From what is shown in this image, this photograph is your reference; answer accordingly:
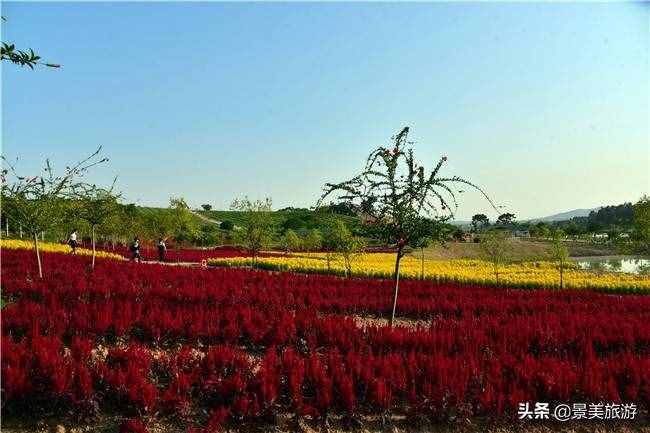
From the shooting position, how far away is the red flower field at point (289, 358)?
434 cm

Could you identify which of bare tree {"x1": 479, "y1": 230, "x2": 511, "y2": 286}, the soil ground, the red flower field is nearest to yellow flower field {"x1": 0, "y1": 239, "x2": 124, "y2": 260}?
the red flower field

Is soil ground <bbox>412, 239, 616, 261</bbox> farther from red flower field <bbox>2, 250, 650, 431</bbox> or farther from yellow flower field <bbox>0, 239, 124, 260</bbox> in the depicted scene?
red flower field <bbox>2, 250, 650, 431</bbox>

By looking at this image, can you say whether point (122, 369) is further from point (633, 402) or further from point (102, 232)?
point (102, 232)

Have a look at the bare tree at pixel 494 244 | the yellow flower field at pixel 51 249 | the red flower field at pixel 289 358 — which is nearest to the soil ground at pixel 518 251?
the bare tree at pixel 494 244

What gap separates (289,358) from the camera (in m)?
4.91

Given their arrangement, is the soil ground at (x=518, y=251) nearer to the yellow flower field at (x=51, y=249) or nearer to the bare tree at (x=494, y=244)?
the bare tree at (x=494, y=244)

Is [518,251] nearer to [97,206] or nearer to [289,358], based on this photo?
[97,206]

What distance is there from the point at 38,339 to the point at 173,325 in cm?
194

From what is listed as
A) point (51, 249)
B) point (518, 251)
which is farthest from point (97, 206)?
point (518, 251)

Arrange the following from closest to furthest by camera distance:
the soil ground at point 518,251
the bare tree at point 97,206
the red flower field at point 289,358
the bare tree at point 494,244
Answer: the red flower field at point 289,358
the bare tree at point 97,206
the bare tree at point 494,244
the soil ground at point 518,251

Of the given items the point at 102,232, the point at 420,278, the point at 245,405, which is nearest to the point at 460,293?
the point at 420,278

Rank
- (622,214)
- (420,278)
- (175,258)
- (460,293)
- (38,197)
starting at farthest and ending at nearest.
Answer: (622,214) < (175,258) < (420,278) < (460,293) < (38,197)

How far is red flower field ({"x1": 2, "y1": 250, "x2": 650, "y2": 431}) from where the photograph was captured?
434 cm

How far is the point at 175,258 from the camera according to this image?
2856 cm
